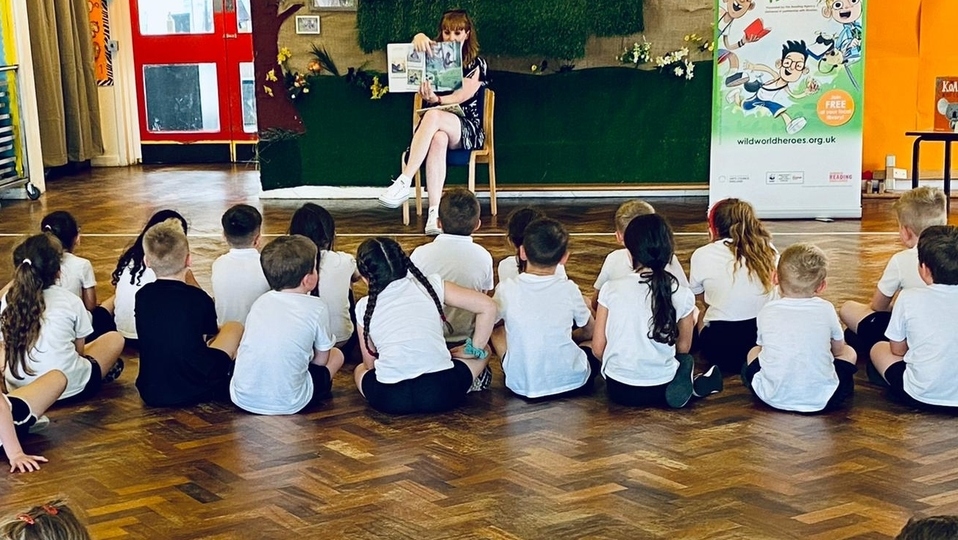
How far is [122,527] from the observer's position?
317cm

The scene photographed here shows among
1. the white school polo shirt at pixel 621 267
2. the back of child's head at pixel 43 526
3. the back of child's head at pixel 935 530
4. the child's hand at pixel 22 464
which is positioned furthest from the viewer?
the white school polo shirt at pixel 621 267

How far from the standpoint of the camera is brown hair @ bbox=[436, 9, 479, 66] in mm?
7828

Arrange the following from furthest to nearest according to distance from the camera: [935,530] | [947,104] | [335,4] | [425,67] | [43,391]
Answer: [335,4] < [425,67] < [947,104] < [43,391] < [935,530]

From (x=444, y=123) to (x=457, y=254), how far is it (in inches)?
131

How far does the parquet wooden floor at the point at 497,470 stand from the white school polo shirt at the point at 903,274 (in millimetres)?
389

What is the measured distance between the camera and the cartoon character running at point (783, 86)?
7.51 metres

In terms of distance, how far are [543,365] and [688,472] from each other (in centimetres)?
82

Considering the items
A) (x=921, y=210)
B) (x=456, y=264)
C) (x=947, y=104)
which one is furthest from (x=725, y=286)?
(x=947, y=104)

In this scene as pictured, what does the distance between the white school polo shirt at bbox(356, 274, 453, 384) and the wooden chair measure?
3898 millimetres

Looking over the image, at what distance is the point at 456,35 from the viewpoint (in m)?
7.85

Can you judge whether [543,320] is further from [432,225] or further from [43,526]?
[432,225]

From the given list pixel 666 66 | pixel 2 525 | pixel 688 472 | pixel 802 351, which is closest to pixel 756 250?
pixel 802 351

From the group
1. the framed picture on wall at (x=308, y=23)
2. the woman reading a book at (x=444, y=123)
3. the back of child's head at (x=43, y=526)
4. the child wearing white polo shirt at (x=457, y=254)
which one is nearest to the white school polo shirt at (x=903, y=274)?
the child wearing white polo shirt at (x=457, y=254)

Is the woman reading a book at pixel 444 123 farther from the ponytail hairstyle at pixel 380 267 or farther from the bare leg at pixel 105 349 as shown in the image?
the ponytail hairstyle at pixel 380 267
